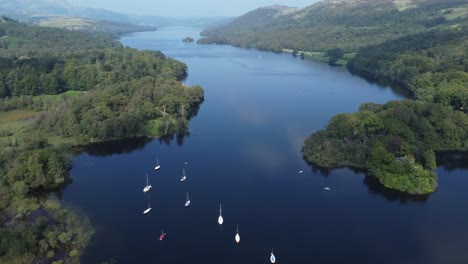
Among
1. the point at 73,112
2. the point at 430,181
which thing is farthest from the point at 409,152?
the point at 73,112

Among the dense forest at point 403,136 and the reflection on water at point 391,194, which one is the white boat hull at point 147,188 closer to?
the dense forest at point 403,136

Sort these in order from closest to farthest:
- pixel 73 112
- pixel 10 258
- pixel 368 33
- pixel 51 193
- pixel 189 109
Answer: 1. pixel 10 258
2. pixel 51 193
3. pixel 73 112
4. pixel 189 109
5. pixel 368 33

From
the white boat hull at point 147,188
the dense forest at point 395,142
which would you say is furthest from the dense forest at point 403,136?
the white boat hull at point 147,188

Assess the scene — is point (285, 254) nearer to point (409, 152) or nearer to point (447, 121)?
point (409, 152)

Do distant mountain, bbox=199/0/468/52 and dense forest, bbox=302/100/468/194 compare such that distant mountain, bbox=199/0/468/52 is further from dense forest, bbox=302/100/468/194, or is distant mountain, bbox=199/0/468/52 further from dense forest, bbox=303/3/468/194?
dense forest, bbox=302/100/468/194

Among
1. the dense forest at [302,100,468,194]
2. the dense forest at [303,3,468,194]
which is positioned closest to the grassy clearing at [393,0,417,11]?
the dense forest at [303,3,468,194]
